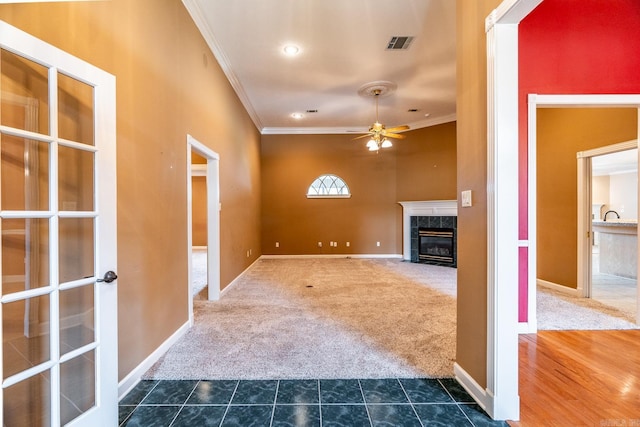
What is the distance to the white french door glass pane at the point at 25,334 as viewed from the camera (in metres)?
1.11

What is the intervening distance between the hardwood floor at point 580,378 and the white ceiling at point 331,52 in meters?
3.58

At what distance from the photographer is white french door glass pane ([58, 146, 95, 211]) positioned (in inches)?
53.0

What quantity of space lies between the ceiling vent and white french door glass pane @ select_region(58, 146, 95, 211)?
3559 millimetres

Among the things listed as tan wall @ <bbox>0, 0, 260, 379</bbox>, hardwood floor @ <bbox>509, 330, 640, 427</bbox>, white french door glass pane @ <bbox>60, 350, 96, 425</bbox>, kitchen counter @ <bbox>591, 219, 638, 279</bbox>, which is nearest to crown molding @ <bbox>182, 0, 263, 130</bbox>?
tan wall @ <bbox>0, 0, 260, 379</bbox>

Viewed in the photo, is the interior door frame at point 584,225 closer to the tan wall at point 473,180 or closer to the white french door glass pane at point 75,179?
the tan wall at point 473,180

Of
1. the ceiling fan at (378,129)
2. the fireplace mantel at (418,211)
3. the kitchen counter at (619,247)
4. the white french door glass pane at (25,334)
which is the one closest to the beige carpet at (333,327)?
the white french door glass pane at (25,334)

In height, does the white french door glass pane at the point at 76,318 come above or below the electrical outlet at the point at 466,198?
below

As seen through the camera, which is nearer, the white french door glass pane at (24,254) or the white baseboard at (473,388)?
the white french door glass pane at (24,254)

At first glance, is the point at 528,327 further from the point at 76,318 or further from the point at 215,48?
the point at 215,48

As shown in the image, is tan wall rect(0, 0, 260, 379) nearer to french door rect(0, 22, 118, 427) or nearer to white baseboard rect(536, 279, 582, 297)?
french door rect(0, 22, 118, 427)

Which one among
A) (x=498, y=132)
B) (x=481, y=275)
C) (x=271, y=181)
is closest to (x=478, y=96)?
(x=498, y=132)

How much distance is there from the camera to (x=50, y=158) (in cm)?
124

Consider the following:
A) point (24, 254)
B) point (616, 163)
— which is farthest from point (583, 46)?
point (616, 163)

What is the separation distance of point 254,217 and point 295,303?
320cm
